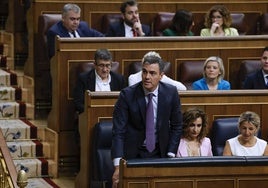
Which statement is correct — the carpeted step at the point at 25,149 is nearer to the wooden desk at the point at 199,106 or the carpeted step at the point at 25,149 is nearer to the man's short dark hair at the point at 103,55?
the wooden desk at the point at 199,106

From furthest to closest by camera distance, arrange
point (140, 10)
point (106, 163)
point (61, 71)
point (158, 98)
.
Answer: point (140, 10), point (61, 71), point (106, 163), point (158, 98)

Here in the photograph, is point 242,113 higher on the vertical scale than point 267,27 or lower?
lower

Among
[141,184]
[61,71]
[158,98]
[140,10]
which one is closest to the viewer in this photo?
[141,184]

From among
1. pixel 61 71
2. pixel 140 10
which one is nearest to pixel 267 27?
pixel 140 10

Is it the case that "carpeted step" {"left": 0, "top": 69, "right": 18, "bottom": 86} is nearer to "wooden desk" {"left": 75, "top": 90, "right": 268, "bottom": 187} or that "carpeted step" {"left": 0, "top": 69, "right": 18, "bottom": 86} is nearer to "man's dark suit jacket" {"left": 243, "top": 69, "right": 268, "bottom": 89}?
"wooden desk" {"left": 75, "top": 90, "right": 268, "bottom": 187}

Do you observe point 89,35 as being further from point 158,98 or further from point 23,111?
point 158,98

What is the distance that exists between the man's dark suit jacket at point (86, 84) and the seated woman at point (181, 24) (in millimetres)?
704

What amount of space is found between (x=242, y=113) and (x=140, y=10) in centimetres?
155

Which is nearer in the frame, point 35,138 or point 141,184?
point 141,184

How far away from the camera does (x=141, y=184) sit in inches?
120

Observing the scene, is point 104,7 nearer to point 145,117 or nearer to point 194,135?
point 194,135

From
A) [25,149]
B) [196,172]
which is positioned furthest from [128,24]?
[196,172]

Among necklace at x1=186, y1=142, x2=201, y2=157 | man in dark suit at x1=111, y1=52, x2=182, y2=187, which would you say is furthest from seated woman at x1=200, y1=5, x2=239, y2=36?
man in dark suit at x1=111, y1=52, x2=182, y2=187

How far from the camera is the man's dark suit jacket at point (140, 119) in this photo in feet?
10.9
